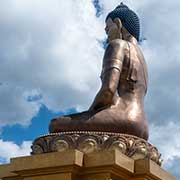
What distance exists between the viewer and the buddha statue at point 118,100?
652 centimetres

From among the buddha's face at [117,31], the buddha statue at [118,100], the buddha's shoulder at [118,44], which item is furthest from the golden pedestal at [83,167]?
the buddha's face at [117,31]

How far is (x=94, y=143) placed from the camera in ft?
20.4

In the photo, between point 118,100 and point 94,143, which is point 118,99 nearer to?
point 118,100

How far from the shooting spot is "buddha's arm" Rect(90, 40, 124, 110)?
670 cm

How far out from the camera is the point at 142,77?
24.1ft

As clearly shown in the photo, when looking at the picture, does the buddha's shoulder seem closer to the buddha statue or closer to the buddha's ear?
the buddha statue

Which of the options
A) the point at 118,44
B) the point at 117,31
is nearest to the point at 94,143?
the point at 118,44

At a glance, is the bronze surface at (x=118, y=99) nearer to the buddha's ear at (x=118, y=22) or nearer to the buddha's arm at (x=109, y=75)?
the buddha's arm at (x=109, y=75)

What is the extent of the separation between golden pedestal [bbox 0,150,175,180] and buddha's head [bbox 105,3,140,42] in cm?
263

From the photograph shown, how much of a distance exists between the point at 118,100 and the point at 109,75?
38 cm

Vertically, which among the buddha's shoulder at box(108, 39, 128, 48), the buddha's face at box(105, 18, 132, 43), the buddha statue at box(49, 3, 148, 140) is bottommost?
the buddha statue at box(49, 3, 148, 140)

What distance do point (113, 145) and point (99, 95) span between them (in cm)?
82

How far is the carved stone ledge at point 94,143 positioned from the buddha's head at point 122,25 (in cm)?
211

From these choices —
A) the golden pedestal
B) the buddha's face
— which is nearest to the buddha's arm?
the buddha's face
